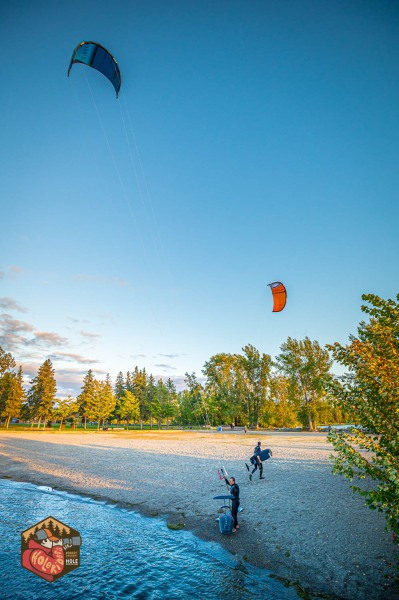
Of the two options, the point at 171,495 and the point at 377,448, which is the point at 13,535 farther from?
the point at 377,448

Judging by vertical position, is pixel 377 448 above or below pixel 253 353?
below

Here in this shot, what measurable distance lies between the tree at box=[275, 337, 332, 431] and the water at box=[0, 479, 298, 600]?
156 ft

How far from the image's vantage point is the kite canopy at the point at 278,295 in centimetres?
2658

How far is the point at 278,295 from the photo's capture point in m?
27.1

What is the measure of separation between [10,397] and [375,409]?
79803 millimetres

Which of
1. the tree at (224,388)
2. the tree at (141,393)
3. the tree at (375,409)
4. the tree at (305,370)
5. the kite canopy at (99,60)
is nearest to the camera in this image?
the tree at (375,409)

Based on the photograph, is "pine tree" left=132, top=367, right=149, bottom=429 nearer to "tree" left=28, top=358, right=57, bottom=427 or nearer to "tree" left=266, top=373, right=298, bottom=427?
"tree" left=28, top=358, right=57, bottom=427

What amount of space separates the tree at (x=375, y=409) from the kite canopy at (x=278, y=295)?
1863cm

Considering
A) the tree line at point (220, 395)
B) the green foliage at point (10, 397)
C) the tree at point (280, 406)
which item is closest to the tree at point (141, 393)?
the tree line at point (220, 395)

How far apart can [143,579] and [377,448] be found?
6.51 metres

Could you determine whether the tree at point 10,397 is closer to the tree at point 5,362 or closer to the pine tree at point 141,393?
the tree at point 5,362

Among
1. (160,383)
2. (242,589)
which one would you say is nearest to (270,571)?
(242,589)

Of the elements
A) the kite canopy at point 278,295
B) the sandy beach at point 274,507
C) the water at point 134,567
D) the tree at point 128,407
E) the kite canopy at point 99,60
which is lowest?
the water at point 134,567

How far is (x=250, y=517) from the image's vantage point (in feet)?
35.2
